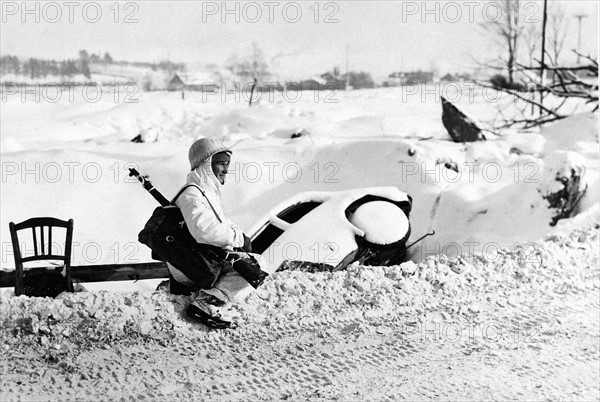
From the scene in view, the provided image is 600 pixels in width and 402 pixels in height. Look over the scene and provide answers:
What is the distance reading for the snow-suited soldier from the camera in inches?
153

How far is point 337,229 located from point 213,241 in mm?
2820

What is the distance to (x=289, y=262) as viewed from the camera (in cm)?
586

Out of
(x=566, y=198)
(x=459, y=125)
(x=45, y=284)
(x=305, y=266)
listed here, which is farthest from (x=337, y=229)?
(x=459, y=125)

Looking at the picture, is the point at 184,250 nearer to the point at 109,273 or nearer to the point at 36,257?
the point at 109,273

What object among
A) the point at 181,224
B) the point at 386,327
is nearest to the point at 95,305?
the point at 181,224

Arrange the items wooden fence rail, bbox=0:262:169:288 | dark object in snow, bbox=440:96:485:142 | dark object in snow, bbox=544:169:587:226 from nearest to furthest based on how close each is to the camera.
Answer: wooden fence rail, bbox=0:262:169:288, dark object in snow, bbox=544:169:587:226, dark object in snow, bbox=440:96:485:142

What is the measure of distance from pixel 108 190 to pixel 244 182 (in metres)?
2.22

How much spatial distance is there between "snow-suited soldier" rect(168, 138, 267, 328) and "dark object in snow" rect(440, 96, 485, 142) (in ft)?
35.2

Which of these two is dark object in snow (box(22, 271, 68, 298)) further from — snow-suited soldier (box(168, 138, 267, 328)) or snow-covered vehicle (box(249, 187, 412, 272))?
snow-covered vehicle (box(249, 187, 412, 272))

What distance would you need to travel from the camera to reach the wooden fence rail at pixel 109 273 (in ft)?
16.6

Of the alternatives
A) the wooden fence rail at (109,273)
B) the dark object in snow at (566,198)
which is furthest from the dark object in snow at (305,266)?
the dark object in snow at (566,198)

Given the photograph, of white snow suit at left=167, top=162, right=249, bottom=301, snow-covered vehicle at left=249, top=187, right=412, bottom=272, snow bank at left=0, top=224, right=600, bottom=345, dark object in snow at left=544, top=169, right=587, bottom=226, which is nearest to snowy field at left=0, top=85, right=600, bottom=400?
snow bank at left=0, top=224, right=600, bottom=345

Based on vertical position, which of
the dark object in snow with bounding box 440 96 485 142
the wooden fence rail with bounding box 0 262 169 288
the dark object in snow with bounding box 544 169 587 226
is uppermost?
the dark object in snow with bounding box 440 96 485 142

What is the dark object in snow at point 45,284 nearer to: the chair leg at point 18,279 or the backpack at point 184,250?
the chair leg at point 18,279
